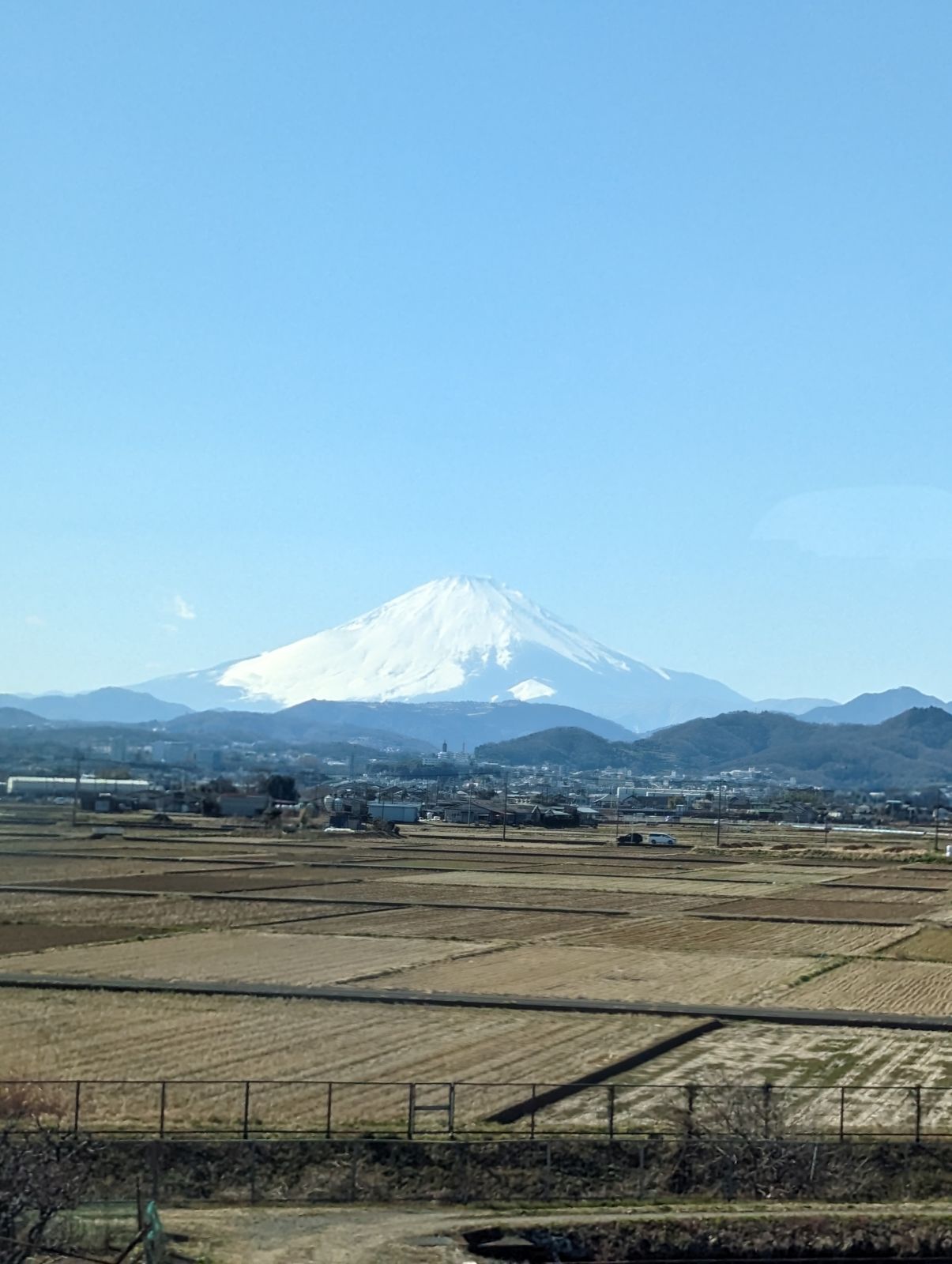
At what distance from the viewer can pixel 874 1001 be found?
1172 inches

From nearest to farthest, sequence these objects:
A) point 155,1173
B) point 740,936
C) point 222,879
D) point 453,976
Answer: point 155,1173 < point 453,976 < point 740,936 < point 222,879

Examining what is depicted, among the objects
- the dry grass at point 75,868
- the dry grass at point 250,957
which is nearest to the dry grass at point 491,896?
the dry grass at point 75,868

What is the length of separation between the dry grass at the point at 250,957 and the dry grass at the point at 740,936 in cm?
475

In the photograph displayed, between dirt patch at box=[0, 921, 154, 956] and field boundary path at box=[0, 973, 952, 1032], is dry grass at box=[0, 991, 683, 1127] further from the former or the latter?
dirt patch at box=[0, 921, 154, 956]

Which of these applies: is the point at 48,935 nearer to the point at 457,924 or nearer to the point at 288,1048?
the point at 457,924

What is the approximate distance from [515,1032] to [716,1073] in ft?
13.5

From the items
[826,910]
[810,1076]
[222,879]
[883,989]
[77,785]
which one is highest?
[77,785]

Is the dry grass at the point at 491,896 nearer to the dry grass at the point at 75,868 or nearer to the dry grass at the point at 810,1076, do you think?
the dry grass at the point at 75,868

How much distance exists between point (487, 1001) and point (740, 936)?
16.2 meters

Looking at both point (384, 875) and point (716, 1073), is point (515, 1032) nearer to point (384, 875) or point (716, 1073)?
point (716, 1073)

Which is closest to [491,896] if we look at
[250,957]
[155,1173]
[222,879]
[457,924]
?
[222,879]

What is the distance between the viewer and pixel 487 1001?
1118 inches

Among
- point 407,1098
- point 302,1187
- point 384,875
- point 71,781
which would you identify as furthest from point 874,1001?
point 71,781

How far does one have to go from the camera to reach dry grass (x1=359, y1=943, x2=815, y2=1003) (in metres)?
30.2
